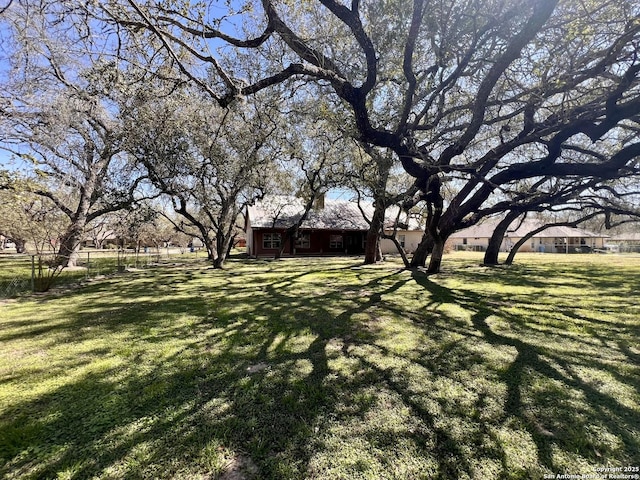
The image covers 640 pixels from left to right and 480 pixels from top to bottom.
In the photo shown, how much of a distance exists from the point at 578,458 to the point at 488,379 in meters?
1.10

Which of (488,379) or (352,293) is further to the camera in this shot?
(352,293)

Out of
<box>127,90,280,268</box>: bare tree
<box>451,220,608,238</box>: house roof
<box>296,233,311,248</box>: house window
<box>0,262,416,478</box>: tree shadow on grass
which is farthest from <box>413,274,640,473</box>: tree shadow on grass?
<box>451,220,608,238</box>: house roof

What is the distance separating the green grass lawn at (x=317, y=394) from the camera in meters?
2.09

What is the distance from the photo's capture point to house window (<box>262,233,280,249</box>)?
932 inches

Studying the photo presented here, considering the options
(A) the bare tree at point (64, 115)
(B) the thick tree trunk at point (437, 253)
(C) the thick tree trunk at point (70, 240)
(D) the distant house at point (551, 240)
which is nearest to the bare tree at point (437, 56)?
(A) the bare tree at point (64, 115)

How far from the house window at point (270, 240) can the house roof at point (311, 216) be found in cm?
125

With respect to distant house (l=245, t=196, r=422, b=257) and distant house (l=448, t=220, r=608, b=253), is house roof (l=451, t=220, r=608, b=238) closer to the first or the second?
distant house (l=448, t=220, r=608, b=253)

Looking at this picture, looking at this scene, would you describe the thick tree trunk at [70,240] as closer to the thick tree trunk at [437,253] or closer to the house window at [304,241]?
the house window at [304,241]

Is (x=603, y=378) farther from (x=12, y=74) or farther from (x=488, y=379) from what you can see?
(x=12, y=74)

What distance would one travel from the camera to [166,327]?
5.07 m

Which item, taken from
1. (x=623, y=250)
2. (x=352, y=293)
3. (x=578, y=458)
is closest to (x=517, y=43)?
(x=578, y=458)

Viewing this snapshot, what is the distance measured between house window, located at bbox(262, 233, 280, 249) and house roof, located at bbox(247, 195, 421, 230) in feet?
4.09

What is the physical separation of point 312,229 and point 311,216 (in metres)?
1.33

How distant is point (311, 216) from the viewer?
968 inches
